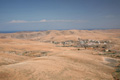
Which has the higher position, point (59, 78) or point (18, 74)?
point (18, 74)

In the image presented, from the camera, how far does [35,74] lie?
10406 mm

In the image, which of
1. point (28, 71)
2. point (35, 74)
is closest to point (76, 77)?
point (35, 74)

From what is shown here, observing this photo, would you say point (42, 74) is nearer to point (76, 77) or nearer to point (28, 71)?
point (28, 71)

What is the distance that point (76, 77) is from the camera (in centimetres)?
1123

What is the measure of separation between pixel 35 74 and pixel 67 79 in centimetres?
322

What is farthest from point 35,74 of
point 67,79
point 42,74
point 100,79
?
point 100,79

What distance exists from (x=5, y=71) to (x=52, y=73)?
15.0 ft

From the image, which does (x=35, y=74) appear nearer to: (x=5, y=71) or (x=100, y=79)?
(x=5, y=71)

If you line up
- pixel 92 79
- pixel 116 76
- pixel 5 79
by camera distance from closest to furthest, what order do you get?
pixel 5 79
pixel 92 79
pixel 116 76

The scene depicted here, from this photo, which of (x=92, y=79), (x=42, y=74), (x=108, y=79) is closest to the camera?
(x=42, y=74)

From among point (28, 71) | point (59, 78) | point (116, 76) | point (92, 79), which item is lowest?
point (116, 76)

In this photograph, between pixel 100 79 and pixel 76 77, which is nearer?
pixel 76 77

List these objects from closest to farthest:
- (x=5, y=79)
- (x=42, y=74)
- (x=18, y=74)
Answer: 1. (x=5, y=79)
2. (x=18, y=74)
3. (x=42, y=74)

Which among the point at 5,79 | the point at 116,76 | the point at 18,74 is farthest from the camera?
the point at 116,76
